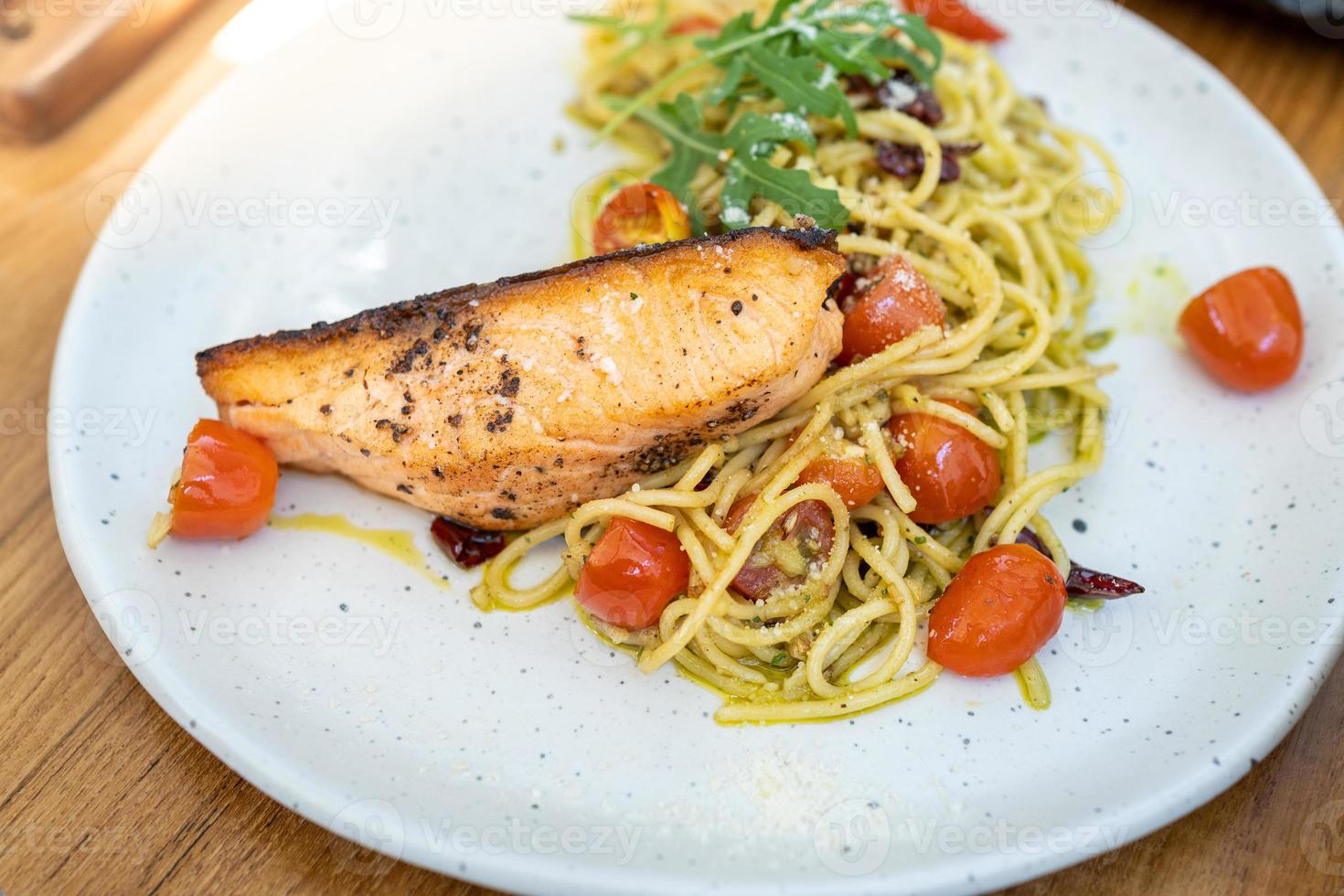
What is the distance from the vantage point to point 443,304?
11.9 feet

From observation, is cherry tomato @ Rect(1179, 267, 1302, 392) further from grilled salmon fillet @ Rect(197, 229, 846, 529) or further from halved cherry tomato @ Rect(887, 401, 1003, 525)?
grilled salmon fillet @ Rect(197, 229, 846, 529)

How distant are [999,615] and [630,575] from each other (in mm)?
1134

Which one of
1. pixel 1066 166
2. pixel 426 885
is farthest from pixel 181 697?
pixel 1066 166

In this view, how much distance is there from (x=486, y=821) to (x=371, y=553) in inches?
44.4

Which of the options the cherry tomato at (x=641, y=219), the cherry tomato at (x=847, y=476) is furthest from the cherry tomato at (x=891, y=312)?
the cherry tomato at (x=641, y=219)

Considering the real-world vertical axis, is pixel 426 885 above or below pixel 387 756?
below

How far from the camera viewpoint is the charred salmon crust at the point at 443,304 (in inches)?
139

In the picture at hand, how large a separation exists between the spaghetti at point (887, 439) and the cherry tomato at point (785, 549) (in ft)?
0.12

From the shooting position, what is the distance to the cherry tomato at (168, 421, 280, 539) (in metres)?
3.48

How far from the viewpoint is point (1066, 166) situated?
4.72 meters

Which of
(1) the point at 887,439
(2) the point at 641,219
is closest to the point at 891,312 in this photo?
(1) the point at 887,439

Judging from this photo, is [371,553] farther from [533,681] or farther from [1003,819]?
[1003,819]

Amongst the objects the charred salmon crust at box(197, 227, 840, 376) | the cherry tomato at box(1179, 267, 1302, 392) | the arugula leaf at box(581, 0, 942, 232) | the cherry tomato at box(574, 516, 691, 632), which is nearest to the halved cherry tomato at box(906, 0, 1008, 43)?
the arugula leaf at box(581, 0, 942, 232)

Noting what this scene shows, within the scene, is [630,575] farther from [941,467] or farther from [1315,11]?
[1315,11]
